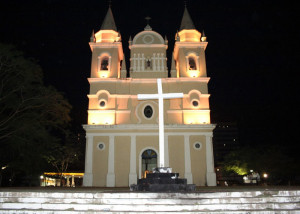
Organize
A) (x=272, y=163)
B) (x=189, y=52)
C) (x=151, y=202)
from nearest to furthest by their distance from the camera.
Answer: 1. (x=151, y=202)
2. (x=189, y=52)
3. (x=272, y=163)

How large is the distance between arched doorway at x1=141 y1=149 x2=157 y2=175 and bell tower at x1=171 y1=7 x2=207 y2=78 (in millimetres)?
7667

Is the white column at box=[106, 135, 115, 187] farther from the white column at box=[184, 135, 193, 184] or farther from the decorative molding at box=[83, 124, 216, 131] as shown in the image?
the white column at box=[184, 135, 193, 184]

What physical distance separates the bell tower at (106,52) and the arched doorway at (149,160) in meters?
7.83

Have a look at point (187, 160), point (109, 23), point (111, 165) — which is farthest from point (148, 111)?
point (109, 23)

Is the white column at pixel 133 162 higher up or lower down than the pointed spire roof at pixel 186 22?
lower down

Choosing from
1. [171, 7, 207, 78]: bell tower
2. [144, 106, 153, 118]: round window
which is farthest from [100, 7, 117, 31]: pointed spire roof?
[144, 106, 153, 118]: round window

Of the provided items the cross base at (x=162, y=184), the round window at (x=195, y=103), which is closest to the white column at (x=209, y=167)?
the round window at (x=195, y=103)

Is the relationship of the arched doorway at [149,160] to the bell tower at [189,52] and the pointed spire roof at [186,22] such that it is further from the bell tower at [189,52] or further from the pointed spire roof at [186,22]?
the pointed spire roof at [186,22]

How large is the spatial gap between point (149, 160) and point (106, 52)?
11233 millimetres

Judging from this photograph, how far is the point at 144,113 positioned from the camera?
25266 mm

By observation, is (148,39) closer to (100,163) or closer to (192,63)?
(192,63)

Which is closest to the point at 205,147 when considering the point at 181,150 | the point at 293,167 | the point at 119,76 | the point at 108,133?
the point at 181,150

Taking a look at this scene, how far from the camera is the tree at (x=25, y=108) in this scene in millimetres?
15634

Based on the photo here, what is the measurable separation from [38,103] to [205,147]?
14.1m
